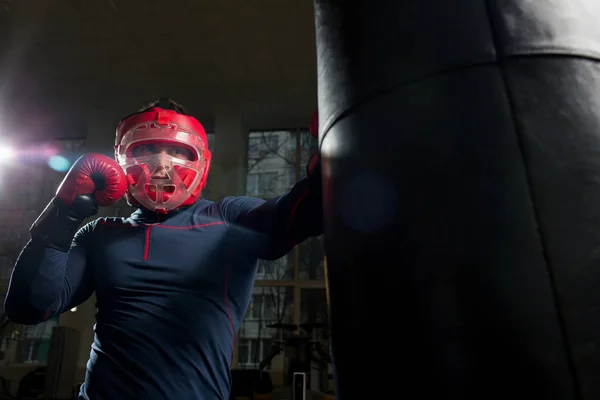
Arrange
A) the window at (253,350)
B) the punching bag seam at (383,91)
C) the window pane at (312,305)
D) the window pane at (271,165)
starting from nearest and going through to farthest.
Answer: the punching bag seam at (383,91) < the window at (253,350) < the window pane at (312,305) < the window pane at (271,165)

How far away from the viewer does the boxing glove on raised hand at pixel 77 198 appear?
1.53m

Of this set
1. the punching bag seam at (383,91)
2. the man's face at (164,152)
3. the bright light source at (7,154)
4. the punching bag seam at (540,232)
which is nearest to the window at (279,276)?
the bright light source at (7,154)

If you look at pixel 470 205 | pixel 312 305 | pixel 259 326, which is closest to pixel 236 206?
pixel 470 205

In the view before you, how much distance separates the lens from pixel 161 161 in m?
1.78

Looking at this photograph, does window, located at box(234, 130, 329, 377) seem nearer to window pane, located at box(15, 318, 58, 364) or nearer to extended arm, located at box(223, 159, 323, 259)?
window pane, located at box(15, 318, 58, 364)

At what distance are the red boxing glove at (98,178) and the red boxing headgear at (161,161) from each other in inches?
3.6

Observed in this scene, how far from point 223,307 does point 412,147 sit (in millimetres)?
988

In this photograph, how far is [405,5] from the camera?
0.92 meters

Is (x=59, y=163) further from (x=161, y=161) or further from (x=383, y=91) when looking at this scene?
(x=383, y=91)

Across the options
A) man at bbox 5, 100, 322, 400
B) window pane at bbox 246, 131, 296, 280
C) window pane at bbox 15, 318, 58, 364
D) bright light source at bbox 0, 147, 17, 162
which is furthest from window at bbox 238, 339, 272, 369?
man at bbox 5, 100, 322, 400

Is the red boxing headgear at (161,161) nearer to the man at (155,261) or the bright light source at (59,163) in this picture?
the man at (155,261)

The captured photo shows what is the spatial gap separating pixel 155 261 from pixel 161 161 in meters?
0.36

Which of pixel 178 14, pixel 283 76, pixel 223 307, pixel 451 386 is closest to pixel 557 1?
pixel 451 386

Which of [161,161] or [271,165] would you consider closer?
[161,161]
